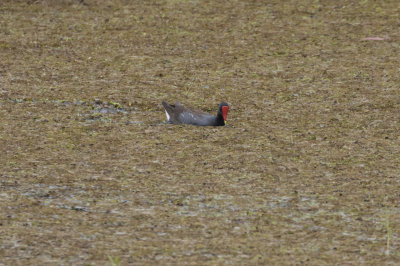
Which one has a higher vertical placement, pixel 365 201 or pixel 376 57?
pixel 376 57

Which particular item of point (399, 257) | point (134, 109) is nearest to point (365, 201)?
point (399, 257)

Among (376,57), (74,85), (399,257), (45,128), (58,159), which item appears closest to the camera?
(399,257)

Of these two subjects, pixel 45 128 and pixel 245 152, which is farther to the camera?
pixel 45 128

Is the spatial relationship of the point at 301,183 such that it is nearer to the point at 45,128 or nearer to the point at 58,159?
the point at 58,159

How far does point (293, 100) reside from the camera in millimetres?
8008

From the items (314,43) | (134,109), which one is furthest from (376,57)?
(134,109)

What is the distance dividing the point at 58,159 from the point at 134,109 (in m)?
1.66

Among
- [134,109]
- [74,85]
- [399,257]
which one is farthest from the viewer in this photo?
[74,85]

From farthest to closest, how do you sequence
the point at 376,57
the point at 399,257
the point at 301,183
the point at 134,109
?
the point at 376,57
the point at 134,109
the point at 301,183
the point at 399,257

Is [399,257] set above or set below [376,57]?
below

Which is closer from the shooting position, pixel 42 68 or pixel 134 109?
pixel 134 109

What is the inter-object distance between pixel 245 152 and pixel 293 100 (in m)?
1.73

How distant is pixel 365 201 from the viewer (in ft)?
17.6

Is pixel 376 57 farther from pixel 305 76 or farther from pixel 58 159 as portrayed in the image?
pixel 58 159
